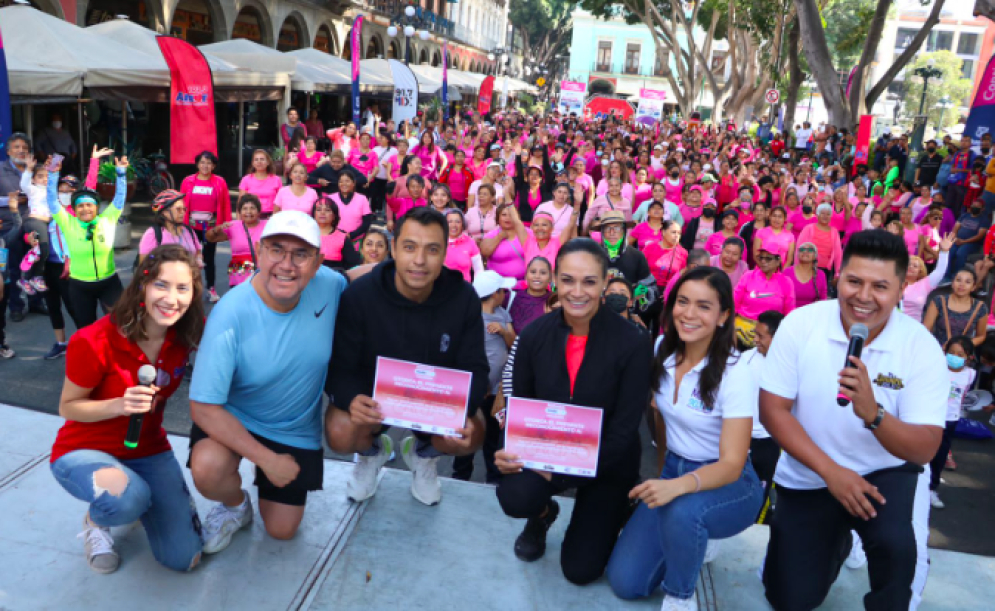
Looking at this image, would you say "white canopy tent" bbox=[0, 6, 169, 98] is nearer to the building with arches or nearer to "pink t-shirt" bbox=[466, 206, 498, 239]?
the building with arches

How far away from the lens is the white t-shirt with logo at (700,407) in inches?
125

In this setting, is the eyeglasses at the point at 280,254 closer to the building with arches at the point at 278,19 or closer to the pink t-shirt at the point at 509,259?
the pink t-shirt at the point at 509,259

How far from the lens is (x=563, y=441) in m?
3.31

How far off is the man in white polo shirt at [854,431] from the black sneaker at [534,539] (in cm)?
102

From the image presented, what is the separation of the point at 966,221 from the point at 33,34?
13443 millimetres

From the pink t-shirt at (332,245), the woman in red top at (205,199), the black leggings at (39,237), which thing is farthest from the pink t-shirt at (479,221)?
the black leggings at (39,237)

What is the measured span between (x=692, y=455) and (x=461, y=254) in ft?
12.1

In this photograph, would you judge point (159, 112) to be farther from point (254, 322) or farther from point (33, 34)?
point (254, 322)

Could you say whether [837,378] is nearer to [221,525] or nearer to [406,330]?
[406,330]

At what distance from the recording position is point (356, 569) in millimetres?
3484

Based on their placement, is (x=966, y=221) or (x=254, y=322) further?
(x=966, y=221)

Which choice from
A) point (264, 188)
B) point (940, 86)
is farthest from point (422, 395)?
point (940, 86)

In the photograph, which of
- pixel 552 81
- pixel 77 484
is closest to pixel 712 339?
pixel 77 484

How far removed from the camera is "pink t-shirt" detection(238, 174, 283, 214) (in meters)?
8.62
